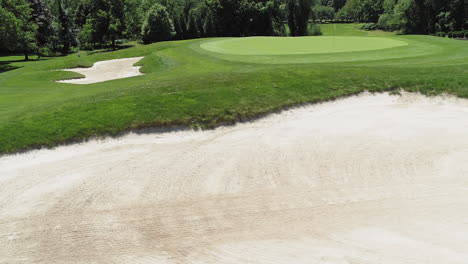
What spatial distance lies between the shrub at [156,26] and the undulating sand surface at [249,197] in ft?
184

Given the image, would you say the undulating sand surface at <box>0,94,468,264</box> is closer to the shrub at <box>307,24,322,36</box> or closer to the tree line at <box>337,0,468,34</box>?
the shrub at <box>307,24,322,36</box>

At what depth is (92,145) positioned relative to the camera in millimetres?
11320

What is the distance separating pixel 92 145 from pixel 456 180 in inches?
448

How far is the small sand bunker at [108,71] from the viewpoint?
88.4ft

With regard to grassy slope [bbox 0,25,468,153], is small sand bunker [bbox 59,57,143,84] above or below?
above

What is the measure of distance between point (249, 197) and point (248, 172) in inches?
47.3

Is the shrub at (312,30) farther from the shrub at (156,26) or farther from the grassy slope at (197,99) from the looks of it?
the grassy slope at (197,99)

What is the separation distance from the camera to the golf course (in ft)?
22.9

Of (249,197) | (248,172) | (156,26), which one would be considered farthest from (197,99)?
(156,26)

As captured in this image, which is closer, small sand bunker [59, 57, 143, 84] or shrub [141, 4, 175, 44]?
small sand bunker [59, 57, 143, 84]

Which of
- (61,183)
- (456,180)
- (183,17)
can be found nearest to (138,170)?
(61,183)

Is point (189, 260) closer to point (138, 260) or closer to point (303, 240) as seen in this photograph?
point (138, 260)

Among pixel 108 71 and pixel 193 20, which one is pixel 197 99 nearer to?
pixel 108 71

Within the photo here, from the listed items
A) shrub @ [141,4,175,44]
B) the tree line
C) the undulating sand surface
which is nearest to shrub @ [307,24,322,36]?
the tree line
